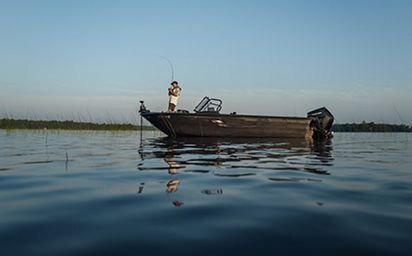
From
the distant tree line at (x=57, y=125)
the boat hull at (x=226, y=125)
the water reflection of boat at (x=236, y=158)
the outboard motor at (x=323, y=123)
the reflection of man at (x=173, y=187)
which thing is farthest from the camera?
the distant tree line at (x=57, y=125)

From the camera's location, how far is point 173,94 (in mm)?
15000

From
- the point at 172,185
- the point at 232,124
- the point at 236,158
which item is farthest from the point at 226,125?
the point at 172,185

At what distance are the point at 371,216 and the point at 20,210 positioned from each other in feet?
7.73

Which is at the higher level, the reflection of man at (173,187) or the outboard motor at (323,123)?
the outboard motor at (323,123)

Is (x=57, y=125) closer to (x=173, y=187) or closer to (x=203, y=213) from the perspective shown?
(x=173, y=187)

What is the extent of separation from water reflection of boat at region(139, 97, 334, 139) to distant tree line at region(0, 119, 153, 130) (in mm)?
7540

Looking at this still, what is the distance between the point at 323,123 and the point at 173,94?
6.59 m

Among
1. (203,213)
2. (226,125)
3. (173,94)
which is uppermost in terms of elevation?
(173,94)

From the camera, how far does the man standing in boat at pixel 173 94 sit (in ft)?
49.0

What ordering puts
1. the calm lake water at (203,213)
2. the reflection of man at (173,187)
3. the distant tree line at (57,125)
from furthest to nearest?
the distant tree line at (57,125) < the reflection of man at (173,187) < the calm lake water at (203,213)

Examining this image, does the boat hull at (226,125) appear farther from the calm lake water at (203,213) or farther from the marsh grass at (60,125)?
the calm lake water at (203,213)

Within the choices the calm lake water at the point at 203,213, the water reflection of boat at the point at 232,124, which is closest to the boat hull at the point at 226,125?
the water reflection of boat at the point at 232,124

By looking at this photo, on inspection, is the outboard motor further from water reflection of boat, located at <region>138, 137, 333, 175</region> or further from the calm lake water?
the calm lake water

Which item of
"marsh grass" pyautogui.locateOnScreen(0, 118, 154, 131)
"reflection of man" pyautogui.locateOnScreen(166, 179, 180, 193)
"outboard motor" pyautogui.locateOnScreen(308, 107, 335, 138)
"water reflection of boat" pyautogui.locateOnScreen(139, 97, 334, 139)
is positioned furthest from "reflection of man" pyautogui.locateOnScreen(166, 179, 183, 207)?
"marsh grass" pyautogui.locateOnScreen(0, 118, 154, 131)
